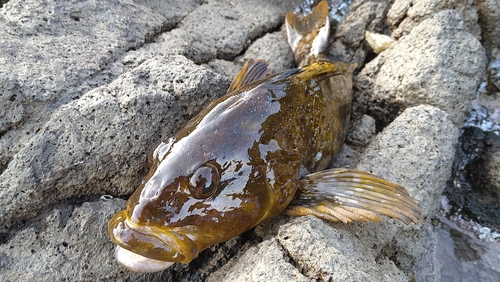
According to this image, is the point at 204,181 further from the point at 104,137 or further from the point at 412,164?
the point at 412,164

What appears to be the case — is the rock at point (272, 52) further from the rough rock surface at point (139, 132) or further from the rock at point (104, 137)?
the rock at point (104, 137)

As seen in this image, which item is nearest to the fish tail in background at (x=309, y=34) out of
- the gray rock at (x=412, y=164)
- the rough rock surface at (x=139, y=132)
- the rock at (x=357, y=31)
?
the rock at (x=357, y=31)

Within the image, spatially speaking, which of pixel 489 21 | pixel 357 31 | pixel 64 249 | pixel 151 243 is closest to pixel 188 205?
pixel 151 243

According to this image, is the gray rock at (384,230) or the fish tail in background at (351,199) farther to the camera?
the fish tail in background at (351,199)

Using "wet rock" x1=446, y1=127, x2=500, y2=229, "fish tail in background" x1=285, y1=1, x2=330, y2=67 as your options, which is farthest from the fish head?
"wet rock" x1=446, y1=127, x2=500, y2=229

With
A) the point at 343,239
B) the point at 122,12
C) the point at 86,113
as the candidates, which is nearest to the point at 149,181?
the point at 86,113

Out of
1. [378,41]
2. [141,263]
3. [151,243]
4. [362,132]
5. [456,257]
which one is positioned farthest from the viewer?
[378,41]

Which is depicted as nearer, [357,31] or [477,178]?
[477,178]
